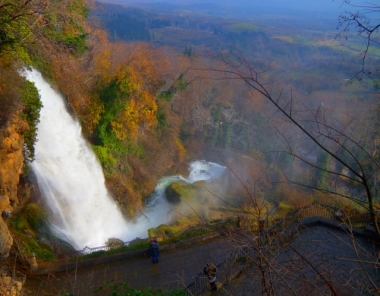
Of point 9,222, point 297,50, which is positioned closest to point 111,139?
point 9,222

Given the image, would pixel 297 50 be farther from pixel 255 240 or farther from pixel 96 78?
pixel 255 240

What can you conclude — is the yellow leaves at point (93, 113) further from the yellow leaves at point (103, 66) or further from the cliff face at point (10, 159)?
the cliff face at point (10, 159)

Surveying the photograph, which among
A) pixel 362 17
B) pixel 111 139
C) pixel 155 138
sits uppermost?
pixel 362 17

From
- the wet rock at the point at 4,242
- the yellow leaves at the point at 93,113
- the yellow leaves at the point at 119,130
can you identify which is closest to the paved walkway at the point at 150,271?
the wet rock at the point at 4,242

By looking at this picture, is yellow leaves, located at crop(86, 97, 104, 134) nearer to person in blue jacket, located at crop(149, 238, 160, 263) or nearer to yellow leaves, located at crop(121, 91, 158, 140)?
yellow leaves, located at crop(121, 91, 158, 140)

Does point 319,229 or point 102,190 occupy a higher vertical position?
point 319,229

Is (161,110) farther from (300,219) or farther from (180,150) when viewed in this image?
(300,219)

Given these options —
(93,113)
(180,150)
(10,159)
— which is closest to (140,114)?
(93,113)
